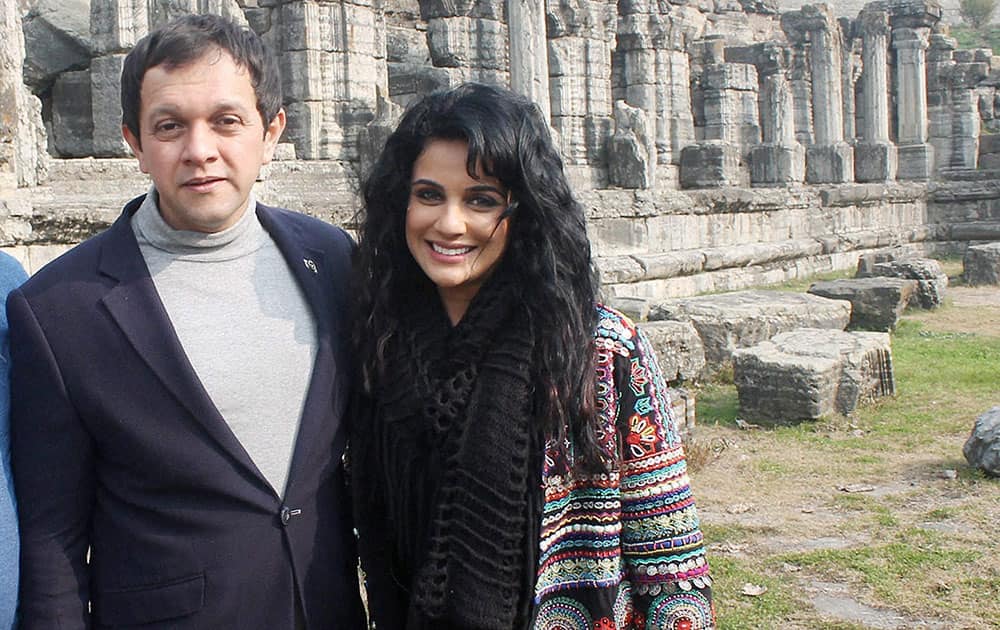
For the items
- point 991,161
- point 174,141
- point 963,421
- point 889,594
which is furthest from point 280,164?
point 991,161

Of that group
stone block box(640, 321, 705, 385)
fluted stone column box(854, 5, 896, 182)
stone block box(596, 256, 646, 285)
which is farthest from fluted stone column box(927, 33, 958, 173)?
stone block box(640, 321, 705, 385)

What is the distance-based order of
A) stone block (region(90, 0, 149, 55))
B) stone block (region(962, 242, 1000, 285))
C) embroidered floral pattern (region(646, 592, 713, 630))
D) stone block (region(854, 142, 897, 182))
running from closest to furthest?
embroidered floral pattern (region(646, 592, 713, 630)) → stone block (region(90, 0, 149, 55)) → stone block (region(962, 242, 1000, 285)) → stone block (region(854, 142, 897, 182))

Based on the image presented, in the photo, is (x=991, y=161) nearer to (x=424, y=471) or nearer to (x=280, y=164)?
(x=280, y=164)

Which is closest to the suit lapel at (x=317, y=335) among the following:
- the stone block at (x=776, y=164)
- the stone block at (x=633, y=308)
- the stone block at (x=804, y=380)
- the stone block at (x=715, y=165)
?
the stone block at (x=804, y=380)

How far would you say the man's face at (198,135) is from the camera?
2.02 metres

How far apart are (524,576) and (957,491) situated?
14.2ft

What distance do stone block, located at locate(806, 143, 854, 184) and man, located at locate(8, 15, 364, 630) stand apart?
2162 centimetres

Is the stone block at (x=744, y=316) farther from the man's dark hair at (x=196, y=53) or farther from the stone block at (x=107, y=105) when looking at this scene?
the man's dark hair at (x=196, y=53)

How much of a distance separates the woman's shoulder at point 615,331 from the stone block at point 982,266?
48.7 ft

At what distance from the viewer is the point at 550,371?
2037 mm

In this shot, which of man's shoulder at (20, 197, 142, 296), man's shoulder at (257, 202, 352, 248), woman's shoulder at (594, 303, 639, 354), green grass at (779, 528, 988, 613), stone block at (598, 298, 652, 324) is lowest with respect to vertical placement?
green grass at (779, 528, 988, 613)

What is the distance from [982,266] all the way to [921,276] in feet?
9.56

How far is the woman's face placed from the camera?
208 cm

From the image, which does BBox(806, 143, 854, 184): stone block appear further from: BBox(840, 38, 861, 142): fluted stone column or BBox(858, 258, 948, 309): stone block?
BBox(858, 258, 948, 309): stone block
